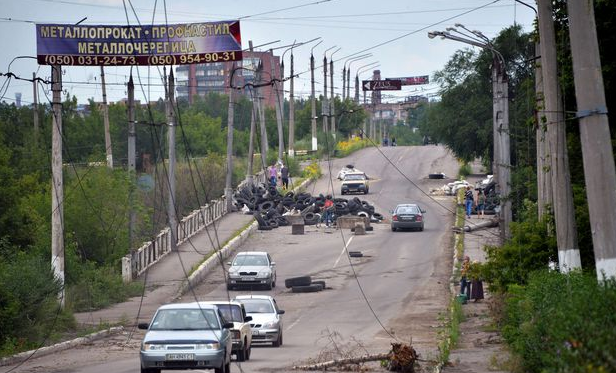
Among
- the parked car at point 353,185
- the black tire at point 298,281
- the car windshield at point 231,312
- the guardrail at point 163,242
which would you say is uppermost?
the parked car at point 353,185

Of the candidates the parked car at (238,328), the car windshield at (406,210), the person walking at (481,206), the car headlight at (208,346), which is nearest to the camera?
the car headlight at (208,346)

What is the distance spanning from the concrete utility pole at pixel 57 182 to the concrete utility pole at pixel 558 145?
17.5m

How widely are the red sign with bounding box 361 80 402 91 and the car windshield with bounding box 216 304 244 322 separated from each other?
114614 mm

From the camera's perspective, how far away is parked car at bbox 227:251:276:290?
43.9 meters

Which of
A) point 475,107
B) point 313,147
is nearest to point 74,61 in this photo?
point 475,107

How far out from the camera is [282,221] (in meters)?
63.3

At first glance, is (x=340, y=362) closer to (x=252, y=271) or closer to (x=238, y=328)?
(x=238, y=328)

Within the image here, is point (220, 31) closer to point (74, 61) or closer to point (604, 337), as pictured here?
point (74, 61)

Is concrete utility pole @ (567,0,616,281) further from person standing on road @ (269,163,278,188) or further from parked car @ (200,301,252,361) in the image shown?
person standing on road @ (269,163,278,188)

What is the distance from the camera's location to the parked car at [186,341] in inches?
788

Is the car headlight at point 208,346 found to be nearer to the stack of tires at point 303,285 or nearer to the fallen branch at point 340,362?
the fallen branch at point 340,362

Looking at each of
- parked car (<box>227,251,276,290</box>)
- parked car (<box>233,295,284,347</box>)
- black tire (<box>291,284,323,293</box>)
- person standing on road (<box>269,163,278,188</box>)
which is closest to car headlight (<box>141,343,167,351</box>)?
parked car (<box>233,295,284,347</box>)

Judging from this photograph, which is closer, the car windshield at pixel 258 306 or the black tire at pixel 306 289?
the car windshield at pixel 258 306

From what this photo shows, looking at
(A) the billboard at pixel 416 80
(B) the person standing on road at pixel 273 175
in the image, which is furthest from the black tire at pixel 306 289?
(A) the billboard at pixel 416 80
